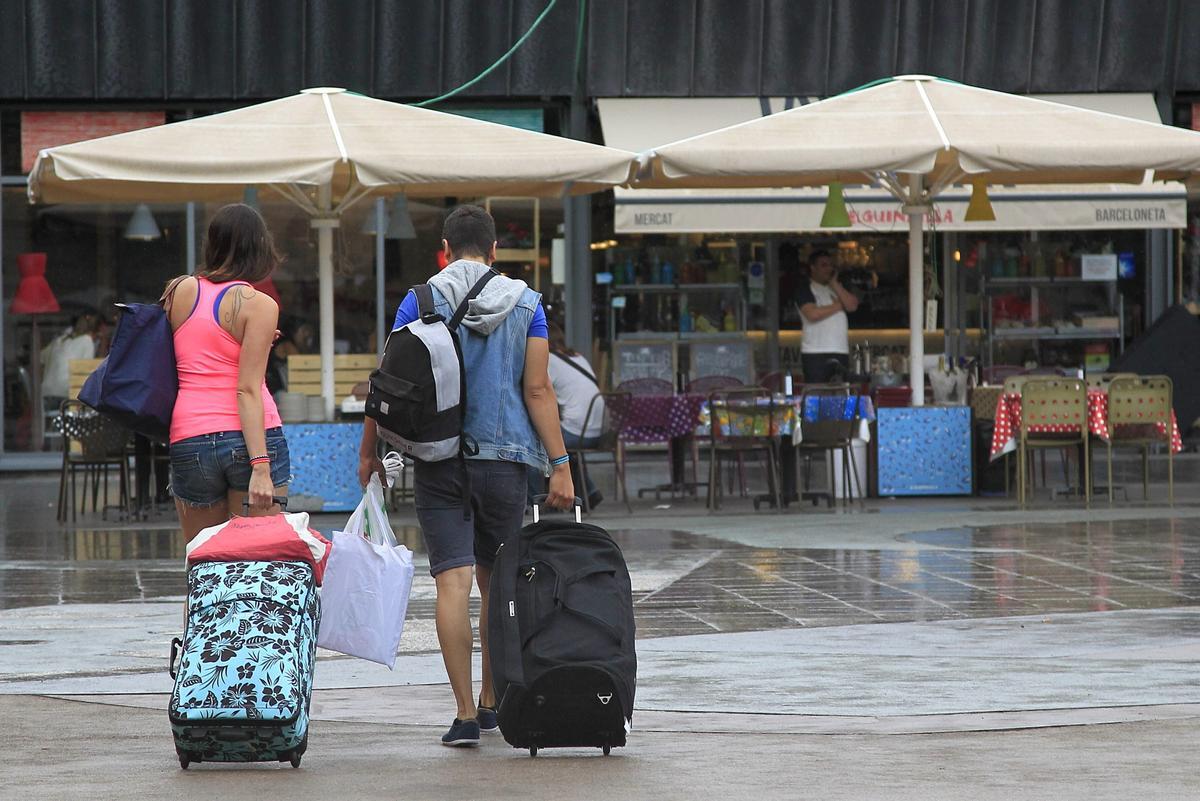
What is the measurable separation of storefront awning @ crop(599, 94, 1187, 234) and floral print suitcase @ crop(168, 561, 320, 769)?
1247 centimetres

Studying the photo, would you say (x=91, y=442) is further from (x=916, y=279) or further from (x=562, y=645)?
(x=562, y=645)

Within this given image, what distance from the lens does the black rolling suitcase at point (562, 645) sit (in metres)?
5.62

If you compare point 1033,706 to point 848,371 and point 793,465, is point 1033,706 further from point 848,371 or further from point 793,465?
point 848,371

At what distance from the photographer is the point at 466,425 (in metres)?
6.06

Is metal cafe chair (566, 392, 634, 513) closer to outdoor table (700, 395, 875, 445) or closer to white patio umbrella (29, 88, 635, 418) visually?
outdoor table (700, 395, 875, 445)

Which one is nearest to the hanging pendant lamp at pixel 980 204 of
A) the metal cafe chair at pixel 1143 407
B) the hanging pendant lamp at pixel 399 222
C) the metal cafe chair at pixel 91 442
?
the metal cafe chair at pixel 1143 407

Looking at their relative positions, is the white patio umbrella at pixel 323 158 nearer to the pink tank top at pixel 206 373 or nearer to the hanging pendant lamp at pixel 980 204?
the hanging pendant lamp at pixel 980 204

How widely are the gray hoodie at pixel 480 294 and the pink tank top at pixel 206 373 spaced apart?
0.73 meters

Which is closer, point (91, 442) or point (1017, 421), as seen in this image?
point (91, 442)

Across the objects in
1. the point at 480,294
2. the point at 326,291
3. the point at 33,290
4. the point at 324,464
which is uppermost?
the point at 33,290

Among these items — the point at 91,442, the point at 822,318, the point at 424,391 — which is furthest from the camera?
the point at 822,318

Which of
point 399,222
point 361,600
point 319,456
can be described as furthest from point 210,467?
point 399,222

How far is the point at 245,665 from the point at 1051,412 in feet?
31.5

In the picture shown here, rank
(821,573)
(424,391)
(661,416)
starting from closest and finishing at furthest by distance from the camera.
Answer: (424,391) → (821,573) → (661,416)
